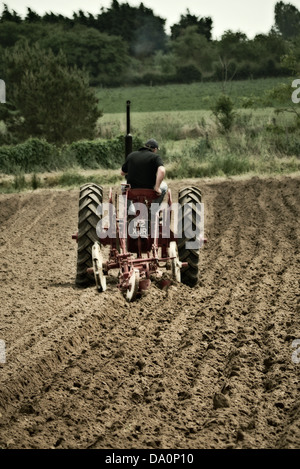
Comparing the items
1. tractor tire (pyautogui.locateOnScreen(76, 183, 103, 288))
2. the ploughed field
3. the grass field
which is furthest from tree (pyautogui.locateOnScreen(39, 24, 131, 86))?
tractor tire (pyautogui.locateOnScreen(76, 183, 103, 288))

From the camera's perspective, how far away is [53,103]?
116 feet

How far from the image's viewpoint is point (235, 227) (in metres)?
14.5

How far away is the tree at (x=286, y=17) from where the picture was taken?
309ft

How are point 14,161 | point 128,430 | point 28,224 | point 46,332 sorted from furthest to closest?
1. point 14,161
2. point 28,224
3. point 46,332
4. point 128,430

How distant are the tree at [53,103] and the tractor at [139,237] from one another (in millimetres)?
26011

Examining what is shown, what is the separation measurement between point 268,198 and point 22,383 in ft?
38.8

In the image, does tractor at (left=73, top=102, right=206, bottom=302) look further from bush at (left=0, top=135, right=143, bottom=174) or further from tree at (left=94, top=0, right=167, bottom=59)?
tree at (left=94, top=0, right=167, bottom=59)

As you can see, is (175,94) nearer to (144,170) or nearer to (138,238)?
(144,170)

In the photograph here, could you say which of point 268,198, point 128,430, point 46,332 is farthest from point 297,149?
point 128,430

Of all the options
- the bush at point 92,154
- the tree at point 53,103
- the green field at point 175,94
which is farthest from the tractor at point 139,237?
the green field at point 175,94

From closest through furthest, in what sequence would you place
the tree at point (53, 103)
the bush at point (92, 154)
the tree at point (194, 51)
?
1. the bush at point (92, 154)
2. the tree at point (53, 103)
3. the tree at point (194, 51)

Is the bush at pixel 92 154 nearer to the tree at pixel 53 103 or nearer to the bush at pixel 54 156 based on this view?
the bush at pixel 54 156

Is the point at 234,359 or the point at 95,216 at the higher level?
the point at 95,216
